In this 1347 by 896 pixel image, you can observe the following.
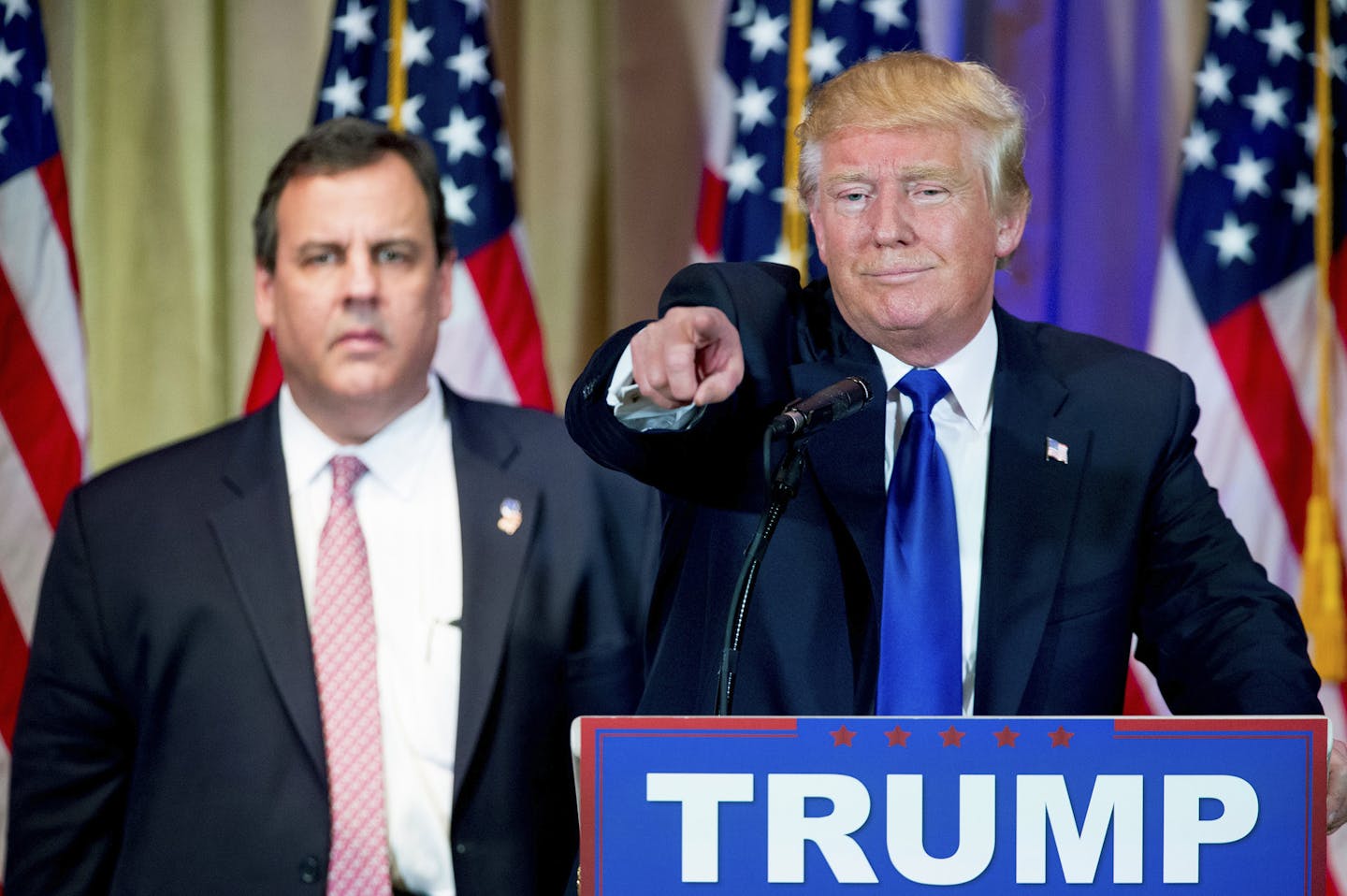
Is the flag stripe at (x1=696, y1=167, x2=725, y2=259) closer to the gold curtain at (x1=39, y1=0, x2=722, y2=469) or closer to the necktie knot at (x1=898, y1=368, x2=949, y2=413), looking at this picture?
the gold curtain at (x1=39, y1=0, x2=722, y2=469)

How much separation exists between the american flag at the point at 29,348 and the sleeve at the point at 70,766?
121cm

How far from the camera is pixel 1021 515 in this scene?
186 centimetres

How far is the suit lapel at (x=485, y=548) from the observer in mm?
2445

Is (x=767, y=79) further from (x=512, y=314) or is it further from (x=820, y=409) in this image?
(x=820, y=409)

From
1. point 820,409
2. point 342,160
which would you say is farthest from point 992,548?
point 342,160

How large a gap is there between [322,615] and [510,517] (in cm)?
34

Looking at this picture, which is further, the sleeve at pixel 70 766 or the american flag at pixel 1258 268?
the american flag at pixel 1258 268

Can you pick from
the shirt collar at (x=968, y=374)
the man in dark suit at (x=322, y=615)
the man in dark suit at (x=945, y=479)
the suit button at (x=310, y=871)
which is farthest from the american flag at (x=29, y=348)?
the shirt collar at (x=968, y=374)

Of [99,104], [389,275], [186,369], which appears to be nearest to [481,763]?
[389,275]

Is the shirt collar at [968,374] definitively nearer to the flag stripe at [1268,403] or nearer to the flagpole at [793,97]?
the flagpole at [793,97]

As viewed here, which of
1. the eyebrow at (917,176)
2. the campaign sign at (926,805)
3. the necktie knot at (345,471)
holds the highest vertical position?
the eyebrow at (917,176)

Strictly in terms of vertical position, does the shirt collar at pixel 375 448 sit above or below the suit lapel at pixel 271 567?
above

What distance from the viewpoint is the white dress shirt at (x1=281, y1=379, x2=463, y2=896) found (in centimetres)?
240

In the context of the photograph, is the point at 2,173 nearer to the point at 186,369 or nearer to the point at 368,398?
the point at 186,369
